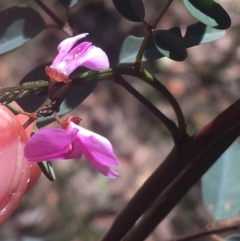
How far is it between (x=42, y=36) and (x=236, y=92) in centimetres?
74

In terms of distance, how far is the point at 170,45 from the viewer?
1.33 ft

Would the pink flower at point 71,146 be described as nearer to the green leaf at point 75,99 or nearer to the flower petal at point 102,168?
the flower petal at point 102,168

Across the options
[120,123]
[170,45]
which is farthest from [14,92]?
[120,123]

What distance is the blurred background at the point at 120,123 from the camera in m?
1.43

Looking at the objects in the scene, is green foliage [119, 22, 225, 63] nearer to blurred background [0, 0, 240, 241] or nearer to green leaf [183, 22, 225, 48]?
green leaf [183, 22, 225, 48]

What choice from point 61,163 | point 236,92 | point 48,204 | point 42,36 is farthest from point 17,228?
point 236,92

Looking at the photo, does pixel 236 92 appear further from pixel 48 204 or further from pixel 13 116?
pixel 13 116

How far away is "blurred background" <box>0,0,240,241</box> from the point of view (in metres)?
1.43

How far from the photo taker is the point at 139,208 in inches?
20.6

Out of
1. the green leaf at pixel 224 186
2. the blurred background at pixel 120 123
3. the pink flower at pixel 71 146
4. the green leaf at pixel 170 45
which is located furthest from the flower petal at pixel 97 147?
the blurred background at pixel 120 123

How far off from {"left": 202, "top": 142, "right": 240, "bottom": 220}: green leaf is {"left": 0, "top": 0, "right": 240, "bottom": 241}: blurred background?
64cm

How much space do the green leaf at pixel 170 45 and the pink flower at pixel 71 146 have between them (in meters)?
0.11

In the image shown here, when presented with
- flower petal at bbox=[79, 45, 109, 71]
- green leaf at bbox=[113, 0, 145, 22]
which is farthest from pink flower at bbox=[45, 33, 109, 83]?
green leaf at bbox=[113, 0, 145, 22]

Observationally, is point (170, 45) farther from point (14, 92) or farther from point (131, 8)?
point (14, 92)
